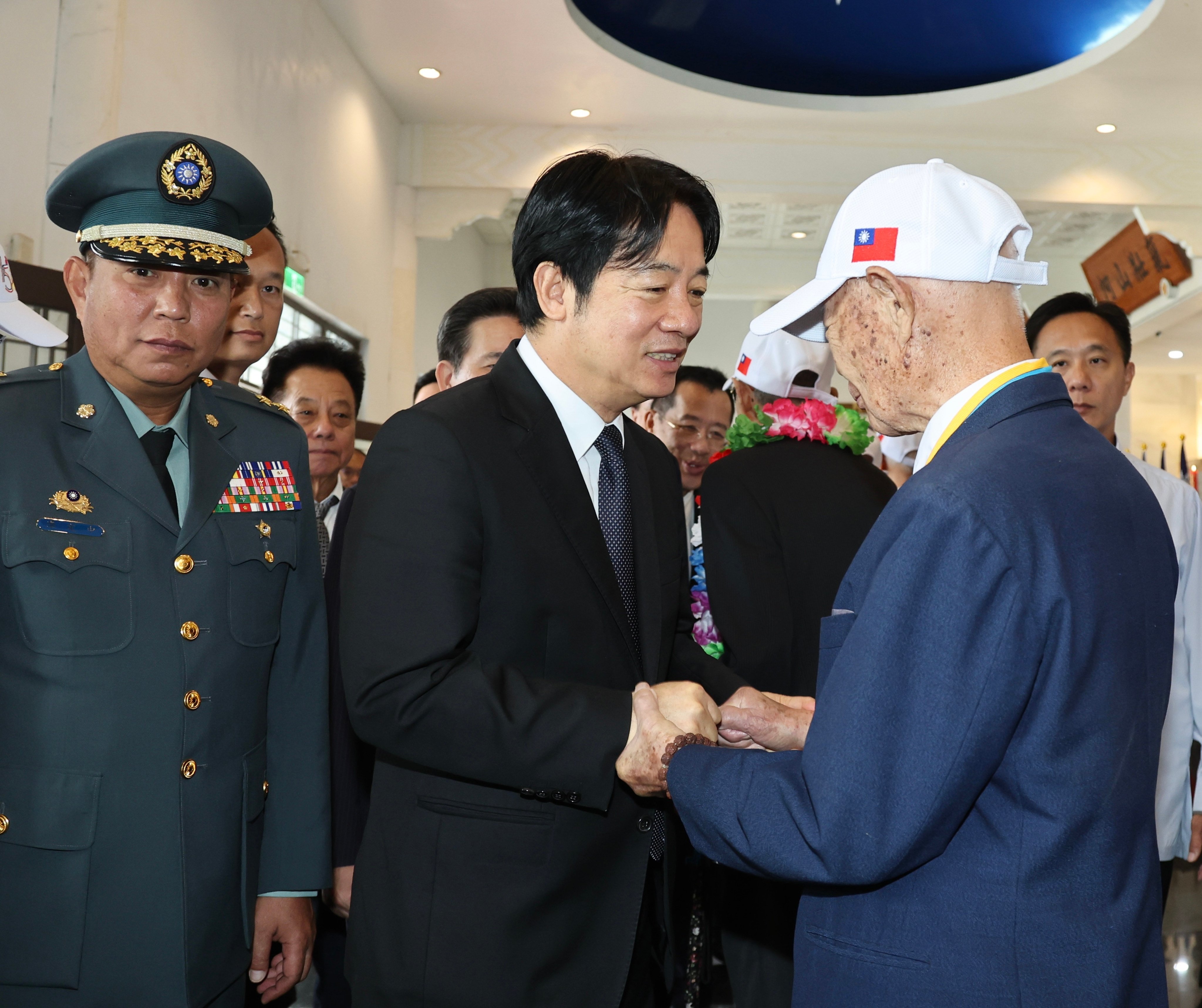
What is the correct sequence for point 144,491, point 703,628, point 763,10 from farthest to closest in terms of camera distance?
point 763,10, point 703,628, point 144,491

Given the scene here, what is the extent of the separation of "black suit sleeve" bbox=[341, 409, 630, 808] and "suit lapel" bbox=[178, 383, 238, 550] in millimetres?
321

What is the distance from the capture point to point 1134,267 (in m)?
11.6

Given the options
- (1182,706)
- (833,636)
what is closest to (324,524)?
(833,636)

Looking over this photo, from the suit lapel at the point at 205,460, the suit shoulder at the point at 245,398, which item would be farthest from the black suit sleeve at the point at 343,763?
the suit lapel at the point at 205,460

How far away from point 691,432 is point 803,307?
218 centimetres

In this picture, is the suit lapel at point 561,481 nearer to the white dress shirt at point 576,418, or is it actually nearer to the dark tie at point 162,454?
the white dress shirt at point 576,418

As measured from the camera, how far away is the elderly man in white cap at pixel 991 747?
43.0 inches

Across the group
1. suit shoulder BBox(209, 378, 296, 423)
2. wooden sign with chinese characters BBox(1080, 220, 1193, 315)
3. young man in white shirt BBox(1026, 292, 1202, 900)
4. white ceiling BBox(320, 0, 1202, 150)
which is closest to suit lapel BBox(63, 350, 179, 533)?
suit shoulder BBox(209, 378, 296, 423)

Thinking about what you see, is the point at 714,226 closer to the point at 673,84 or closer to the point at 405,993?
the point at 405,993

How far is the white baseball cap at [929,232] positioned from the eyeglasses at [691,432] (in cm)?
219

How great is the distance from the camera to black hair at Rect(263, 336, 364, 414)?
3090 mm

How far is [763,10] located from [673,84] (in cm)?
167

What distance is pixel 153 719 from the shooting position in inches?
61.4

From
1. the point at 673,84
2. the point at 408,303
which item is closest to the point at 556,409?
the point at 673,84
